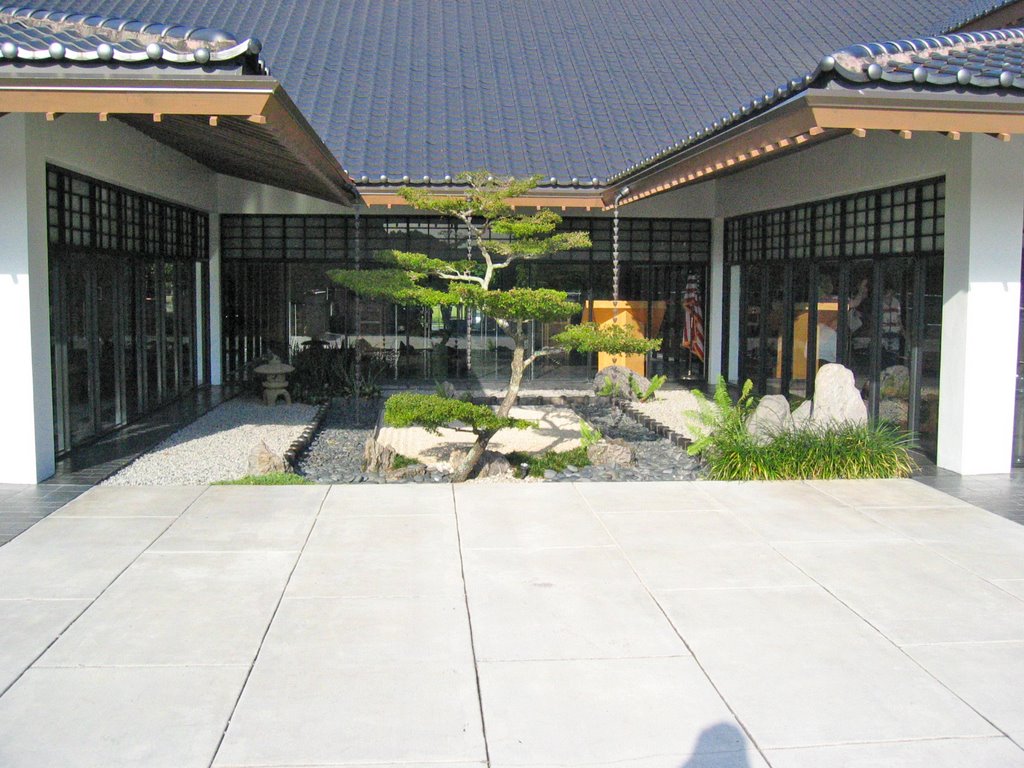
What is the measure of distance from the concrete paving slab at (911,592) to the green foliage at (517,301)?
153 inches

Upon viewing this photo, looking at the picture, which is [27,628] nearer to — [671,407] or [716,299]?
[671,407]

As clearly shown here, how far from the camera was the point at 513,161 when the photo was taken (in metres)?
16.4

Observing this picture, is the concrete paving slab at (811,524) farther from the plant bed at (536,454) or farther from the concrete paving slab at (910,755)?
the concrete paving slab at (910,755)

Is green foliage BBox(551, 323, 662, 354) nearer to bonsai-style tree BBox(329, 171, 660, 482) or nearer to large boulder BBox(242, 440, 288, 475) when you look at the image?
bonsai-style tree BBox(329, 171, 660, 482)

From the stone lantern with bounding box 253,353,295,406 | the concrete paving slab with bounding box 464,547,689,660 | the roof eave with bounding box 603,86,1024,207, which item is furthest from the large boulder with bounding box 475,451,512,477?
the stone lantern with bounding box 253,353,295,406

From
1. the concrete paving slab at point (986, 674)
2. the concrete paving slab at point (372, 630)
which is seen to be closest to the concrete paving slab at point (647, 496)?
the concrete paving slab at point (372, 630)

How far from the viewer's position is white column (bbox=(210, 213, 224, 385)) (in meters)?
18.1

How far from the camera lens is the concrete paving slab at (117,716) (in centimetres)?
432

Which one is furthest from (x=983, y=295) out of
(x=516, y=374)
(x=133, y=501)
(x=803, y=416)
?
(x=133, y=501)

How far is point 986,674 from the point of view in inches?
207

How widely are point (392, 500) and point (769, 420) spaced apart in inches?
171

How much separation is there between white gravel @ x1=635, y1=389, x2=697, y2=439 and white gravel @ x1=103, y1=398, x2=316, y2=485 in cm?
494

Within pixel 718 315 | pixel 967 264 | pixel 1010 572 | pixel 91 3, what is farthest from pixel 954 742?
pixel 91 3

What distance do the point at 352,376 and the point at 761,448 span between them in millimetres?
9037
